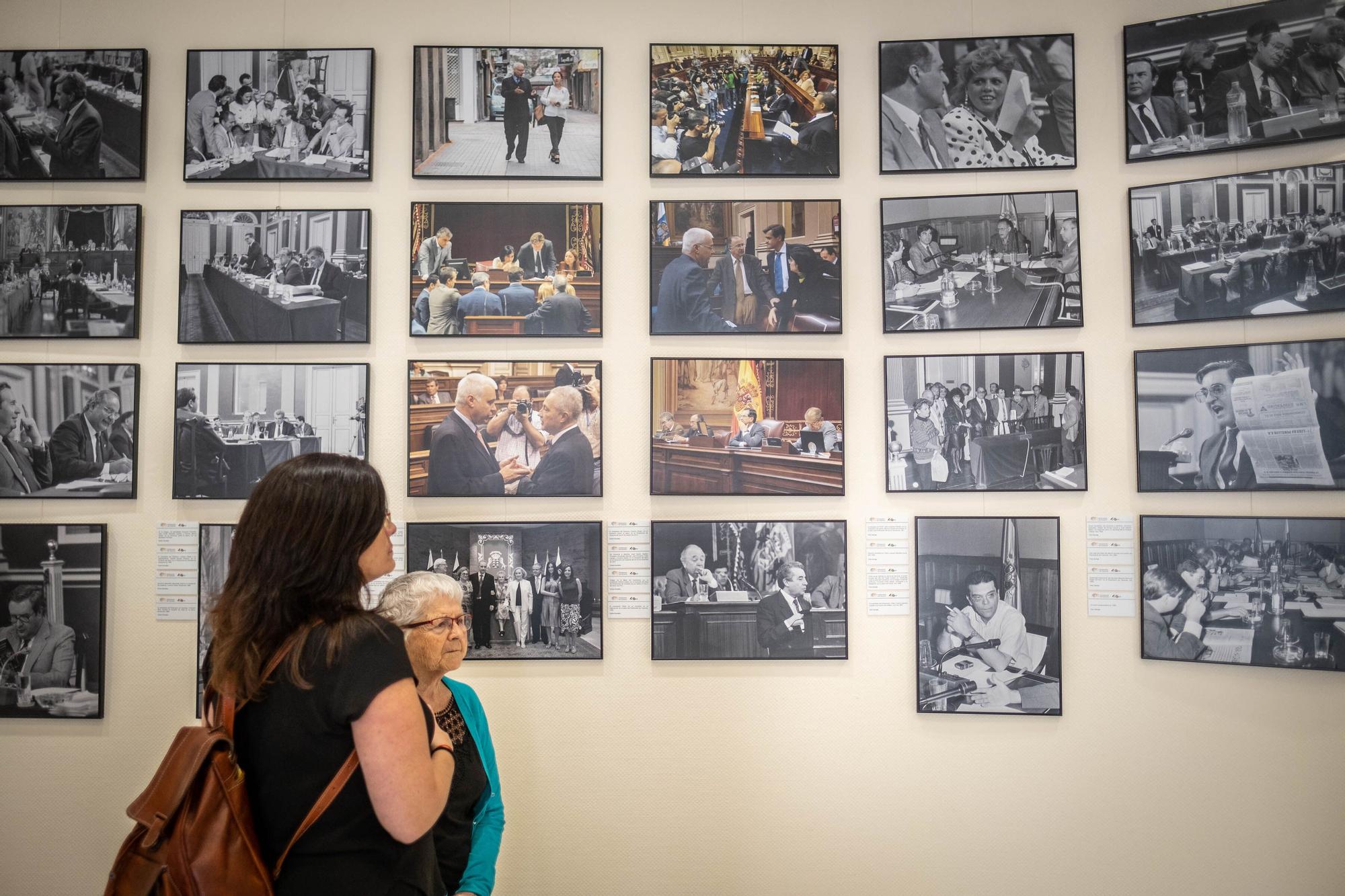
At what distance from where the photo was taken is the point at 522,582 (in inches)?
128

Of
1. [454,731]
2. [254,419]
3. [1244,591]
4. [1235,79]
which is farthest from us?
[254,419]

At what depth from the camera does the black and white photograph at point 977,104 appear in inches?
130

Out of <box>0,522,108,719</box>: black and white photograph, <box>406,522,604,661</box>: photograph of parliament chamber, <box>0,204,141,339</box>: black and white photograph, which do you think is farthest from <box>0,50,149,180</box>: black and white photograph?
<box>406,522,604,661</box>: photograph of parliament chamber

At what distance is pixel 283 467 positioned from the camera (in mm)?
1656

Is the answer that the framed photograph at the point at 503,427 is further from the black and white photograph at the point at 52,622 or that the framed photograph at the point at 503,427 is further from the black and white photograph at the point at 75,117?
the black and white photograph at the point at 75,117

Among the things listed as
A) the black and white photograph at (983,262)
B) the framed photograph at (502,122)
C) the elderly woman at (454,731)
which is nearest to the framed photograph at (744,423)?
the black and white photograph at (983,262)

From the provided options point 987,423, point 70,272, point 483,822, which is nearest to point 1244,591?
point 987,423

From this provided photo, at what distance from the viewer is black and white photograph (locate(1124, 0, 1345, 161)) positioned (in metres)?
3.09

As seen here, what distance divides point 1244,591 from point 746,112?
8.53ft

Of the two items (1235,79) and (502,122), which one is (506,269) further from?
(1235,79)

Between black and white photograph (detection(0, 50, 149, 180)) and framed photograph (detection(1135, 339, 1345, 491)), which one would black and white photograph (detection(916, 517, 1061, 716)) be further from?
black and white photograph (detection(0, 50, 149, 180))

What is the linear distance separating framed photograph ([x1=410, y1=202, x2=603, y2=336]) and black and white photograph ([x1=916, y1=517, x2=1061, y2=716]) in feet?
5.41

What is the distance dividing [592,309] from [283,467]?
1.82m

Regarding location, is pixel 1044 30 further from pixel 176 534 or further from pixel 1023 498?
pixel 176 534
